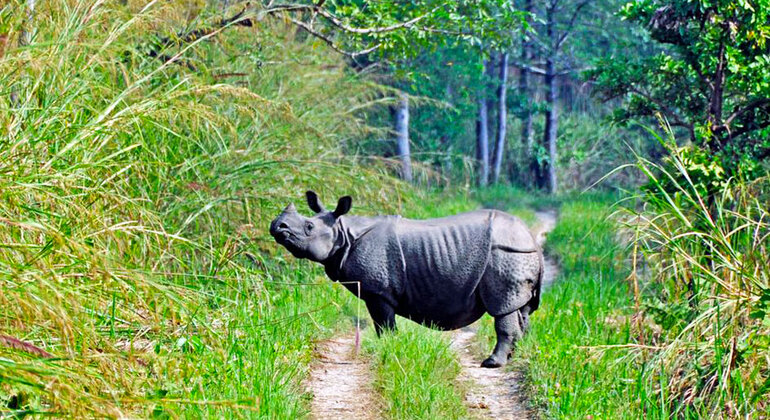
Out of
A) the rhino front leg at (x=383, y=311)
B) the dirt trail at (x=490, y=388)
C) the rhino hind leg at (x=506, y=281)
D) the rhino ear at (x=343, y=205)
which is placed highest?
the rhino ear at (x=343, y=205)

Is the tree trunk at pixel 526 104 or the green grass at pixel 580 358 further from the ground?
the tree trunk at pixel 526 104

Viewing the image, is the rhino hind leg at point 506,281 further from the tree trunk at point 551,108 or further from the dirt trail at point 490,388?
the tree trunk at point 551,108

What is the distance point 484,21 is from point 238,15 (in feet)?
8.78

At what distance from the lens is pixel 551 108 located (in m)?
17.9

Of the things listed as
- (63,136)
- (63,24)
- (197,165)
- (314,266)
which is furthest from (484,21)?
(63,136)

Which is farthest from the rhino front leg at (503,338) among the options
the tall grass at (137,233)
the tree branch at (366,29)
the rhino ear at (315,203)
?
the tree branch at (366,29)

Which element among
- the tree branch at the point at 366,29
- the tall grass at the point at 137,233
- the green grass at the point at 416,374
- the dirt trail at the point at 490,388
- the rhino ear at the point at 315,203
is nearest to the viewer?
the tall grass at the point at 137,233

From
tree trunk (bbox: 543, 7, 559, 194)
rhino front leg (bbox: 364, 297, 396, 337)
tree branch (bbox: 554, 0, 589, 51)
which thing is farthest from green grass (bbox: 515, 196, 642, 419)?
tree branch (bbox: 554, 0, 589, 51)

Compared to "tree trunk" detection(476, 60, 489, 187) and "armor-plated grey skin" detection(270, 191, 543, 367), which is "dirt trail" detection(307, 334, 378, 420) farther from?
"tree trunk" detection(476, 60, 489, 187)

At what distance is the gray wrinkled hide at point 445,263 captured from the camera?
5.74m

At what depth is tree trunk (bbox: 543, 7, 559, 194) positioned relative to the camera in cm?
1773

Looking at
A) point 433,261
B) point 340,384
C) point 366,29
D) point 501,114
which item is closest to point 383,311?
point 433,261

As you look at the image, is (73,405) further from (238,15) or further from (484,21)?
(484,21)

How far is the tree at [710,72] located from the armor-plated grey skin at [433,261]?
280 centimetres
